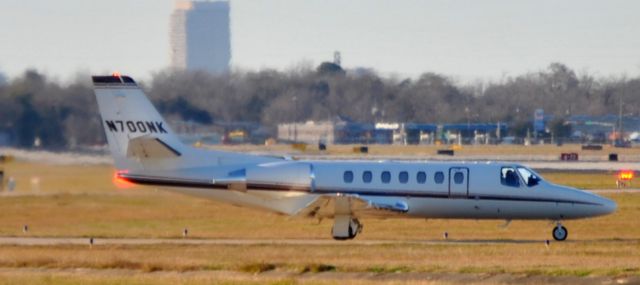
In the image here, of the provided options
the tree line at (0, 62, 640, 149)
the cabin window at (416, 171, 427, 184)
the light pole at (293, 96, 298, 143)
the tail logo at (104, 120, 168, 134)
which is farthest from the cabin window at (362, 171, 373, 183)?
the light pole at (293, 96, 298, 143)

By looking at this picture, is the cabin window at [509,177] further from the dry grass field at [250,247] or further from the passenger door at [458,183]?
the dry grass field at [250,247]

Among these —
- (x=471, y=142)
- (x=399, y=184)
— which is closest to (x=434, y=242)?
(x=399, y=184)

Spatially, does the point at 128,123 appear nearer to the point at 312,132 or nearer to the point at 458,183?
the point at 458,183

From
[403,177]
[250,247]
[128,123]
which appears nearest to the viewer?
[250,247]

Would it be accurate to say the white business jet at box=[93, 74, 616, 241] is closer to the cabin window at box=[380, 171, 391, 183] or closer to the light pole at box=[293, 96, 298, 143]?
the cabin window at box=[380, 171, 391, 183]

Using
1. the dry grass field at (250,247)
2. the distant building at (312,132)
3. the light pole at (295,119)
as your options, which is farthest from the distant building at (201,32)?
the dry grass field at (250,247)

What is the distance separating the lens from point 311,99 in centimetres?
11294

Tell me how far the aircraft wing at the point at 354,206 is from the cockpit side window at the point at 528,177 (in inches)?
129

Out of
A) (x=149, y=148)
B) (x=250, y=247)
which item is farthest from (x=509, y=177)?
(x=149, y=148)

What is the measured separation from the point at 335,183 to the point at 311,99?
73.0m

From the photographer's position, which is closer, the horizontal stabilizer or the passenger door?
the passenger door

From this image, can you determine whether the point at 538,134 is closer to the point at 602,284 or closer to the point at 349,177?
the point at 349,177

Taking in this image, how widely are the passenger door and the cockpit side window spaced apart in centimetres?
152

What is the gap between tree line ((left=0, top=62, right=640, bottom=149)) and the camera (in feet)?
168
